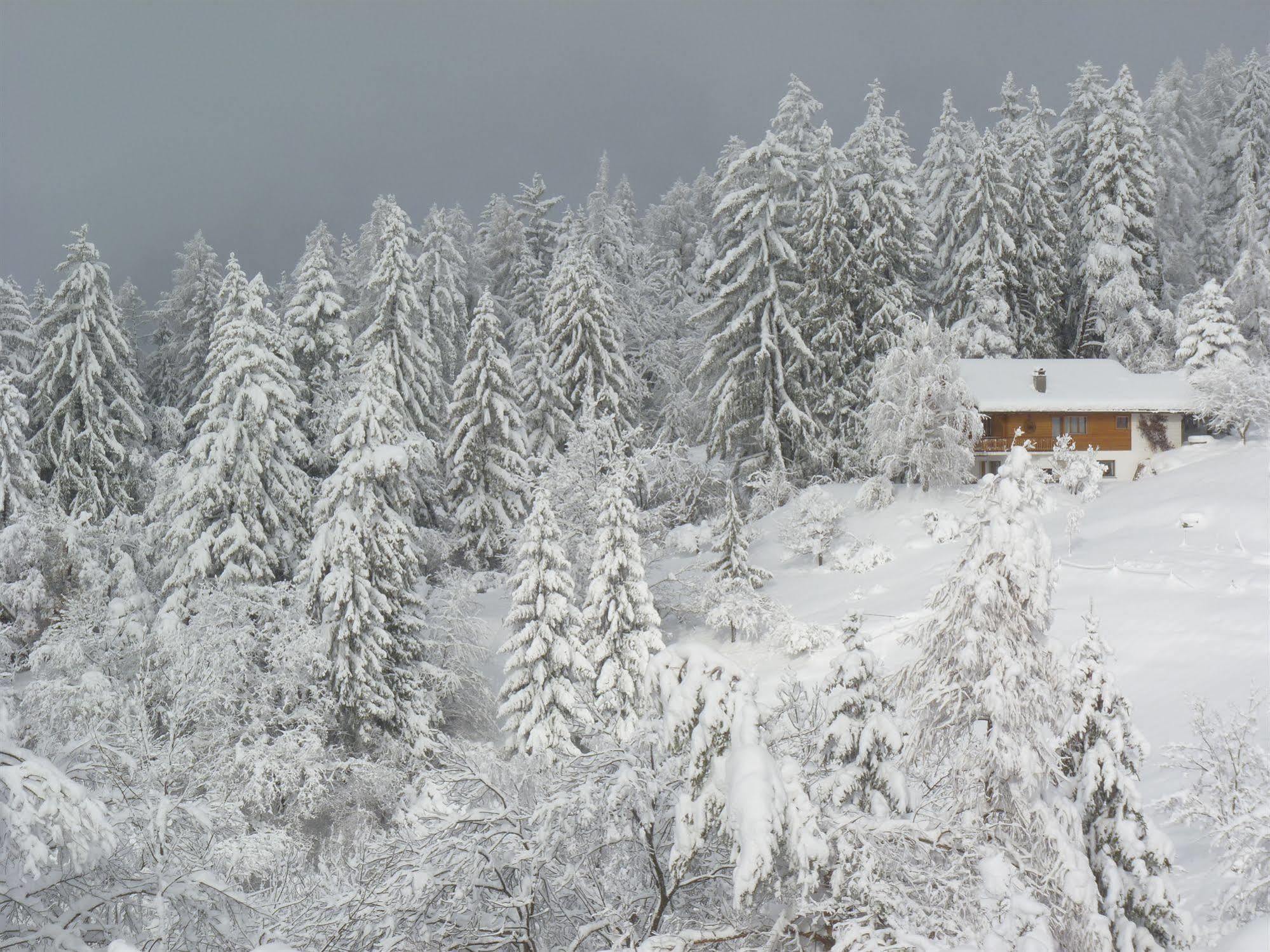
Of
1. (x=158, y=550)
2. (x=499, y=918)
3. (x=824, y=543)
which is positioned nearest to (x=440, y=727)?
(x=158, y=550)

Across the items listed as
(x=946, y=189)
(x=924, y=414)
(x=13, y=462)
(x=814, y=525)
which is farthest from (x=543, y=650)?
(x=946, y=189)

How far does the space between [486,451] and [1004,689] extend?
28.7 m

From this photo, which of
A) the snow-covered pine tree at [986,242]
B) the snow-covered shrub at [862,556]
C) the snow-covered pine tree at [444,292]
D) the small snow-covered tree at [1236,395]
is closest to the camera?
the snow-covered shrub at [862,556]

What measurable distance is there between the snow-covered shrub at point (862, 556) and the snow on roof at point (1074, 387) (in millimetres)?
8236

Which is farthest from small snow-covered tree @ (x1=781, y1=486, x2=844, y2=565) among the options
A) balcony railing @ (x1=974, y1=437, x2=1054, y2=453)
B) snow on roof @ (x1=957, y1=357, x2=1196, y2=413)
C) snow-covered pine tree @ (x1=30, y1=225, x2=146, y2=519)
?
snow-covered pine tree @ (x1=30, y1=225, x2=146, y2=519)

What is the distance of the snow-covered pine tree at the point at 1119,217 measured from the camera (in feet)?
136

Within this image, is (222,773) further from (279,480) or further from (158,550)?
(158,550)

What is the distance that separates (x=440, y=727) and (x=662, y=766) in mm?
20936

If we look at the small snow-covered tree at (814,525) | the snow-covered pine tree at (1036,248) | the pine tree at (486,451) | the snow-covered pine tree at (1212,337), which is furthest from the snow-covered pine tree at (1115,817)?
the snow-covered pine tree at (1036,248)

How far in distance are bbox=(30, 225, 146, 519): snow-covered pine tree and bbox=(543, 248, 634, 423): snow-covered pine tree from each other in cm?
1672

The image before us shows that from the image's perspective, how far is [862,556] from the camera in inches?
1204

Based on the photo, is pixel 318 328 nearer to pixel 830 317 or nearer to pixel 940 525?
pixel 830 317

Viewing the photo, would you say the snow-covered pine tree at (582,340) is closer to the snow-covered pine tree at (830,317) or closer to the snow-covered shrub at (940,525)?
the snow-covered pine tree at (830,317)

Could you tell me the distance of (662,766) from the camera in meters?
5.32
